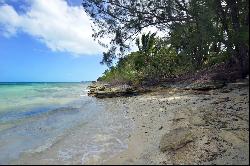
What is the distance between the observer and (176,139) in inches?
305

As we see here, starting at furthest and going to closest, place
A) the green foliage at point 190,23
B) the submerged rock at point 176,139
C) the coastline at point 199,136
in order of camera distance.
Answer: the green foliage at point 190,23
the submerged rock at point 176,139
the coastline at point 199,136

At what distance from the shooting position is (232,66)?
2034cm

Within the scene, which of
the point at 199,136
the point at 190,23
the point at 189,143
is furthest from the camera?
the point at 190,23

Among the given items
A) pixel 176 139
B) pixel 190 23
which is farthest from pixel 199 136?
pixel 190 23

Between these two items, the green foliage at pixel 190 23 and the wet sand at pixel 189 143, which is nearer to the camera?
the wet sand at pixel 189 143

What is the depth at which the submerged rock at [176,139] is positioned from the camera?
286 inches

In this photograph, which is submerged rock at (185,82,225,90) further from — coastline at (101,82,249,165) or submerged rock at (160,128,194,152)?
submerged rock at (160,128,194,152)

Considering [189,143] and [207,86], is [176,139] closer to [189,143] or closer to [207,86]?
[189,143]

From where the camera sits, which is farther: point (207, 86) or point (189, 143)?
point (207, 86)

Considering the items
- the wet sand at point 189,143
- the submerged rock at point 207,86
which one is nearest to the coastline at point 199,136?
the wet sand at point 189,143

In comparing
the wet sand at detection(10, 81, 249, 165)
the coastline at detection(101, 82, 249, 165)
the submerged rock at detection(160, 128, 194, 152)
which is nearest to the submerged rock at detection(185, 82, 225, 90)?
the coastline at detection(101, 82, 249, 165)

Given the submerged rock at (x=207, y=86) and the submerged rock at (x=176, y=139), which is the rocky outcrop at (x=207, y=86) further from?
the submerged rock at (x=176, y=139)

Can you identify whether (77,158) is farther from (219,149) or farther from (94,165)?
(219,149)

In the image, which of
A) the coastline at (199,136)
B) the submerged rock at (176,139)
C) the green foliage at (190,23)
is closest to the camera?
the coastline at (199,136)
